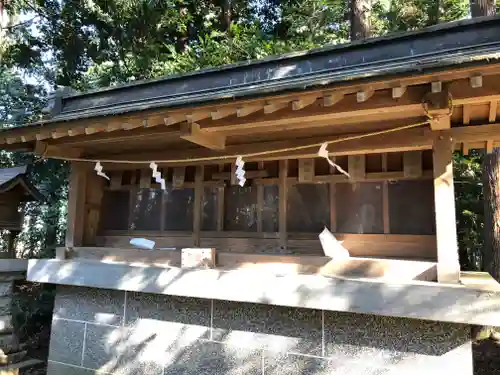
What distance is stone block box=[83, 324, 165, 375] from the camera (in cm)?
427

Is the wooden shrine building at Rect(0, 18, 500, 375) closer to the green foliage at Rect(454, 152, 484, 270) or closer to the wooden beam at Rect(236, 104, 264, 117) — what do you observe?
the wooden beam at Rect(236, 104, 264, 117)

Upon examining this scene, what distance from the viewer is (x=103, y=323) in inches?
183

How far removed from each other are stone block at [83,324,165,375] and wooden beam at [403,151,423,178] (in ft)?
11.2

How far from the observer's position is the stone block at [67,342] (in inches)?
187

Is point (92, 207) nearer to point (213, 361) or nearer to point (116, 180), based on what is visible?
point (116, 180)

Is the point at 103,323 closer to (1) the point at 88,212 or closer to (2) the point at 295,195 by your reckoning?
(1) the point at 88,212

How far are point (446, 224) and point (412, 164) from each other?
0.89 meters

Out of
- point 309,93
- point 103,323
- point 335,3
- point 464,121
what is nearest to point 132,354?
point 103,323

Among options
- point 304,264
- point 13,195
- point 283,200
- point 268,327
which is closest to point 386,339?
point 304,264

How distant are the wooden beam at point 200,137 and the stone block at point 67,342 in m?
2.99

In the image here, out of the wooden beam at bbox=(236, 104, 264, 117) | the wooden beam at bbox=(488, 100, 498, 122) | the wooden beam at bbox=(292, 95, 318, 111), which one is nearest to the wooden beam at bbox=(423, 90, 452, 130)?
the wooden beam at bbox=(488, 100, 498, 122)

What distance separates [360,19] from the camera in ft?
27.5

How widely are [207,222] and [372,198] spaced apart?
7.14 feet

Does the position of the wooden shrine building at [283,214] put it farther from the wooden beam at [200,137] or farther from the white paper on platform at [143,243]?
the white paper on platform at [143,243]
